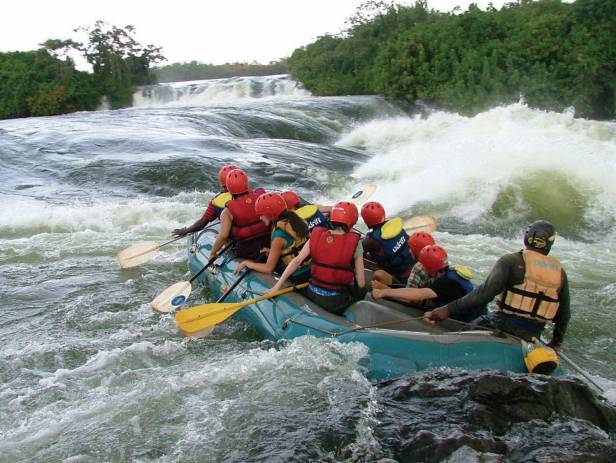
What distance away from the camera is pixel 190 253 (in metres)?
6.61

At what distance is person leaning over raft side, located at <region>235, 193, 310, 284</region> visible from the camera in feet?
16.1

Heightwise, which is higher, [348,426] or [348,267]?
[348,267]

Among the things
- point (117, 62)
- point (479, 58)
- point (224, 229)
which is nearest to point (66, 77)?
point (117, 62)

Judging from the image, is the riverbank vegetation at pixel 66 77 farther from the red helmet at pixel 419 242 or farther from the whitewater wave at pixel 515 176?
the red helmet at pixel 419 242

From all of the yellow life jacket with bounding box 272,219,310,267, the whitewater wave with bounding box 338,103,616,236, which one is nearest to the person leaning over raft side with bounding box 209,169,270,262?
the yellow life jacket with bounding box 272,219,310,267

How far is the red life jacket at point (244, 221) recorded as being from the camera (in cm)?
570

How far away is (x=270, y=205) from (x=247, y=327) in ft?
3.65

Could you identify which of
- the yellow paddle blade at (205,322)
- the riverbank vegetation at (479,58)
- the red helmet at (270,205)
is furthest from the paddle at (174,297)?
the riverbank vegetation at (479,58)

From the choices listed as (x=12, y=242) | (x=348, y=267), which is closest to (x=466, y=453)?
(x=348, y=267)

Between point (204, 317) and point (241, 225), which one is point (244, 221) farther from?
point (204, 317)

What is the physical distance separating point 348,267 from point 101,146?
33.8 feet

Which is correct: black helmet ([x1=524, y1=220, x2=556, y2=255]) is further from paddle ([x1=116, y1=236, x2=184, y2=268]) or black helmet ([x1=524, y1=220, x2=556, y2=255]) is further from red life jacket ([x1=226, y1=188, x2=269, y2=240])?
paddle ([x1=116, y1=236, x2=184, y2=268])

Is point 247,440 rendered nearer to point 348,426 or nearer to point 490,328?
point 348,426

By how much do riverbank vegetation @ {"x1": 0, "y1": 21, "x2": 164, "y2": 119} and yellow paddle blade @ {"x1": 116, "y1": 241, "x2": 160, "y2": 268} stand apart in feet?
55.9
